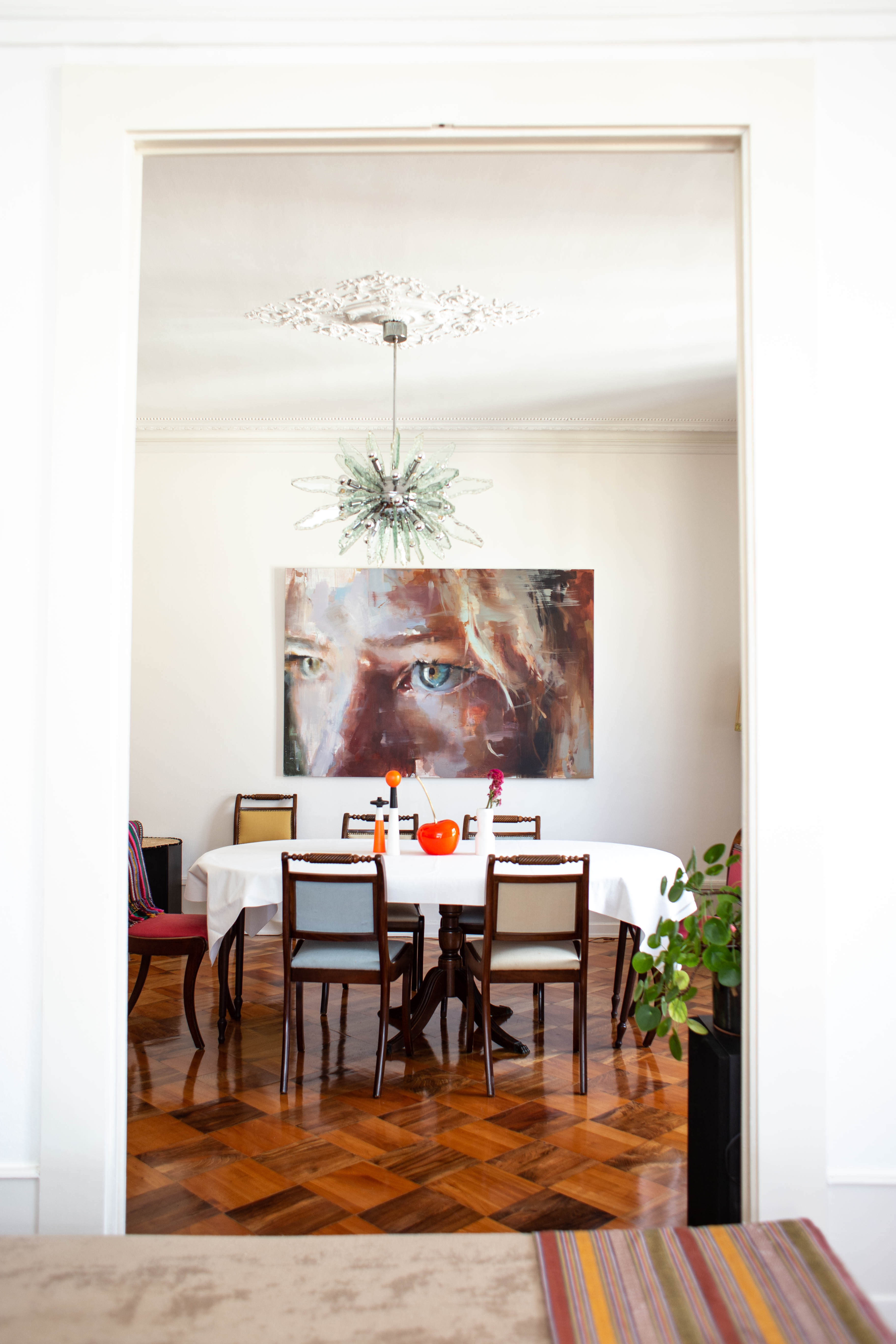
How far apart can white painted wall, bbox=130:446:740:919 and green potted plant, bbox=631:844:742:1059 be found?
389cm

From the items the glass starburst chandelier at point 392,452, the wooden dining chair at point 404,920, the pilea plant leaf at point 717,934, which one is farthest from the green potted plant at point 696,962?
the glass starburst chandelier at point 392,452

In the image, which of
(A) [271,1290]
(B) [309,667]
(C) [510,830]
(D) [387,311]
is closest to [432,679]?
(B) [309,667]

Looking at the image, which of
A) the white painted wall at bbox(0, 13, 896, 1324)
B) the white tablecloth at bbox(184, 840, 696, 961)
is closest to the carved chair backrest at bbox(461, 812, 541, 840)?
the white tablecloth at bbox(184, 840, 696, 961)

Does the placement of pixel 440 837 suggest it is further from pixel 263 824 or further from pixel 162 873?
pixel 162 873

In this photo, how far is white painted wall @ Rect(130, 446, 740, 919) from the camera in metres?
6.06

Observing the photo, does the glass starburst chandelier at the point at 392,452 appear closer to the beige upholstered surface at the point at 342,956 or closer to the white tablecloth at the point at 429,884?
the white tablecloth at the point at 429,884

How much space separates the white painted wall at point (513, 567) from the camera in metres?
6.06

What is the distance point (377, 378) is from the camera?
5254 millimetres

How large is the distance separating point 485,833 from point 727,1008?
2057mm

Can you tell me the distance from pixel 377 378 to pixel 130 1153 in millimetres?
4016

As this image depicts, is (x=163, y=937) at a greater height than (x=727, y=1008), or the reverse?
(x=727, y=1008)

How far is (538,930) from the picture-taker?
3539 millimetres

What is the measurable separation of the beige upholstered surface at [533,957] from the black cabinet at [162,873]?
2.80m

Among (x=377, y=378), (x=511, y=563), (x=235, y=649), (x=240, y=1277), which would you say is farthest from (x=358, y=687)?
(x=240, y=1277)
